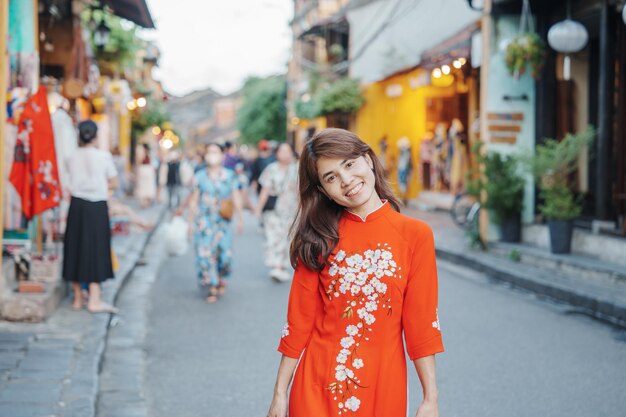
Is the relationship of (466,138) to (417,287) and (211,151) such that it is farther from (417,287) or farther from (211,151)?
(417,287)

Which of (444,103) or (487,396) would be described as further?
(444,103)

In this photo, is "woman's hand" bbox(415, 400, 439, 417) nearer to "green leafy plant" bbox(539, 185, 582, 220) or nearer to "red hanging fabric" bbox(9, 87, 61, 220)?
"red hanging fabric" bbox(9, 87, 61, 220)

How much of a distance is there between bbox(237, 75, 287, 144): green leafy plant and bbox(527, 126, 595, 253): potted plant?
141ft

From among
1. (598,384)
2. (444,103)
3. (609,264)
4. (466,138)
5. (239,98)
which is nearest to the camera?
(598,384)

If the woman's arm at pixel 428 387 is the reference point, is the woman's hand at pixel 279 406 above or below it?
below

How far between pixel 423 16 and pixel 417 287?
22.2 meters

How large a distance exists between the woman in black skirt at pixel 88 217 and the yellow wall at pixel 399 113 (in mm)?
15745

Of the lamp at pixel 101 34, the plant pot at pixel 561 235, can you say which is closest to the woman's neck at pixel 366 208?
the plant pot at pixel 561 235

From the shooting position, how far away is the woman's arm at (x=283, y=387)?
Result: 3.02m

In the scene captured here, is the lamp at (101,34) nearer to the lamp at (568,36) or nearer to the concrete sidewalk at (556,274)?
the concrete sidewalk at (556,274)

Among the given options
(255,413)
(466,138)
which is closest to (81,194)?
(255,413)

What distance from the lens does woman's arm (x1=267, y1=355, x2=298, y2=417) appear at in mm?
3021

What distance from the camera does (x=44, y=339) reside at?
7215 millimetres

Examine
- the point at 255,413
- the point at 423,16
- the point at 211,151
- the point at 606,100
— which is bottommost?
the point at 255,413
